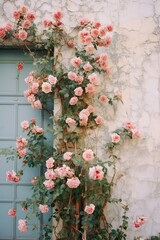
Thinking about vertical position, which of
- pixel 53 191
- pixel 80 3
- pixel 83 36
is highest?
pixel 80 3

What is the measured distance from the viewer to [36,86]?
152 inches

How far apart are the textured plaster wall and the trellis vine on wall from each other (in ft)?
0.42

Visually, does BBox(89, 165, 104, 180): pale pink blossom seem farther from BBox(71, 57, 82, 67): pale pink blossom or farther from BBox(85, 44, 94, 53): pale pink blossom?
BBox(85, 44, 94, 53): pale pink blossom

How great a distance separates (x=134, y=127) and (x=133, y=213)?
0.91m

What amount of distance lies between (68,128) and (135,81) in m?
0.88

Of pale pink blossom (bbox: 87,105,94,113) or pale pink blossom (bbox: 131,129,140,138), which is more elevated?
pale pink blossom (bbox: 87,105,94,113)

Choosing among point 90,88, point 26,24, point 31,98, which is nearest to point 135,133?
point 90,88

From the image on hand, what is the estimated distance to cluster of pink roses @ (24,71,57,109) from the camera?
3.84 m

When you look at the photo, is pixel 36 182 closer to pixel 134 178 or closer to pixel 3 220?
pixel 3 220

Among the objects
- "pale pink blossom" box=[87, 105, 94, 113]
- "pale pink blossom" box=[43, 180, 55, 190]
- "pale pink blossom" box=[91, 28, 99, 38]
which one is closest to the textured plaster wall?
"pale pink blossom" box=[87, 105, 94, 113]

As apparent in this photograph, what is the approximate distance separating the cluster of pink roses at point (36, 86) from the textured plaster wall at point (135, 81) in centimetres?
65

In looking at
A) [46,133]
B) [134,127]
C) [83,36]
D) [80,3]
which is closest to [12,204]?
[46,133]

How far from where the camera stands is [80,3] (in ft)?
13.6

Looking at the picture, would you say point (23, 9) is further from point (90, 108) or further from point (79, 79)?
point (90, 108)
